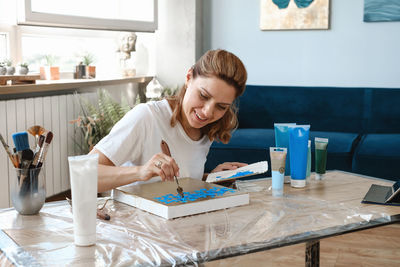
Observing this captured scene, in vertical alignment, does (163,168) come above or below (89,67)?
below

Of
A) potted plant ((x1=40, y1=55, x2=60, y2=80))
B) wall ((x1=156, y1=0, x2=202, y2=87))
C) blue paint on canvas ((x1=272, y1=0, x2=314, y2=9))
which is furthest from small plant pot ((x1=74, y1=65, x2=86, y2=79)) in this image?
blue paint on canvas ((x1=272, y1=0, x2=314, y2=9))

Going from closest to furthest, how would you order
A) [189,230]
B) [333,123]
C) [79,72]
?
1. [189,230]
2. [79,72]
3. [333,123]

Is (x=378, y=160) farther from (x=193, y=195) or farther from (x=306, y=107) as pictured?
(x=193, y=195)

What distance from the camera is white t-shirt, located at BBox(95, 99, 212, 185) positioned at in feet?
5.27

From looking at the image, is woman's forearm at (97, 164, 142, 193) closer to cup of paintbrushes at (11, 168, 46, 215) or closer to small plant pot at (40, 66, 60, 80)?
cup of paintbrushes at (11, 168, 46, 215)

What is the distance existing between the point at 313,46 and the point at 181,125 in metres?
2.62

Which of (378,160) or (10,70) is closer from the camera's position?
(10,70)

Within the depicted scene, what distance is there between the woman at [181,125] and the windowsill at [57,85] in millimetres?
1391

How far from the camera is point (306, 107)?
398 cm

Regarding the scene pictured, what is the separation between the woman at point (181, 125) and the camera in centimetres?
158

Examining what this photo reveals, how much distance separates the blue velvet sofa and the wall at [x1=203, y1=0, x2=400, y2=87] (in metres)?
0.21

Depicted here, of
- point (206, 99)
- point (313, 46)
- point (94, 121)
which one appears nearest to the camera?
point (206, 99)

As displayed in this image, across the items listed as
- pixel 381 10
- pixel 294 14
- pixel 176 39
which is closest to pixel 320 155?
pixel 381 10

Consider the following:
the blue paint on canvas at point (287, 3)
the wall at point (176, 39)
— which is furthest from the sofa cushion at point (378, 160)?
the wall at point (176, 39)
